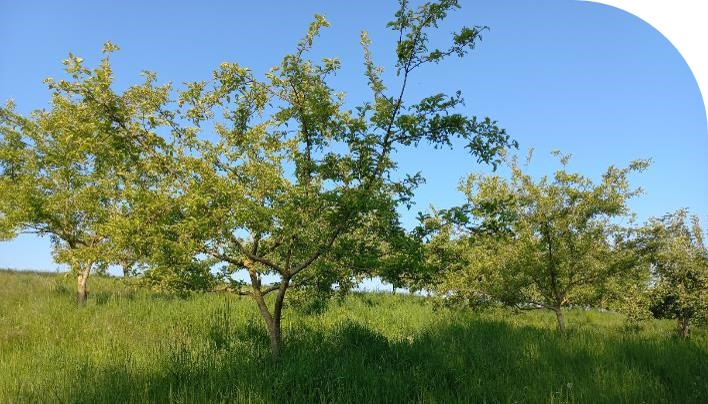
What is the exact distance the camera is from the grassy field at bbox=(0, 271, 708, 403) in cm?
539

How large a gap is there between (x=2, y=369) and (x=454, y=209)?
22.0 feet

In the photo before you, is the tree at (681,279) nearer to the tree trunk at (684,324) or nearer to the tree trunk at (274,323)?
the tree trunk at (684,324)

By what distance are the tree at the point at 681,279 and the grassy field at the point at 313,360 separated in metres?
5.21

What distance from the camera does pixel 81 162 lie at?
13562 mm

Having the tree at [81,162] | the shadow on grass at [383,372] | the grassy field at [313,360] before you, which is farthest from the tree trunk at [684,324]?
the tree at [81,162]

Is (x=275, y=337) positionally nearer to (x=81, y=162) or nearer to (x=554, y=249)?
(x=554, y=249)

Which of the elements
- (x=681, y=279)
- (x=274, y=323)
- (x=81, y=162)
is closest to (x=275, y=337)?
(x=274, y=323)

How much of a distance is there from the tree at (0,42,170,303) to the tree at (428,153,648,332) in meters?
6.97

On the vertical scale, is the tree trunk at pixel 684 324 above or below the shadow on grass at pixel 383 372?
below

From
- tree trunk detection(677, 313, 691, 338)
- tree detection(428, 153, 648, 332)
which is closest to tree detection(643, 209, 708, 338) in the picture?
tree trunk detection(677, 313, 691, 338)

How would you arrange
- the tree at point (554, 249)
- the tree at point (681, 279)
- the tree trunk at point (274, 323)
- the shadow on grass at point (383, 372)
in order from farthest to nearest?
the tree at point (681, 279)
the tree at point (554, 249)
the tree trunk at point (274, 323)
the shadow on grass at point (383, 372)

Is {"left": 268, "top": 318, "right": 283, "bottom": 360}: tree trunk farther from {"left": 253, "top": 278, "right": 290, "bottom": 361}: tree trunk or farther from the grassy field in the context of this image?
the grassy field

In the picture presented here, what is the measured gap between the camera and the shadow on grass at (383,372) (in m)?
5.26

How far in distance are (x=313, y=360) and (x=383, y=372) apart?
967 mm
